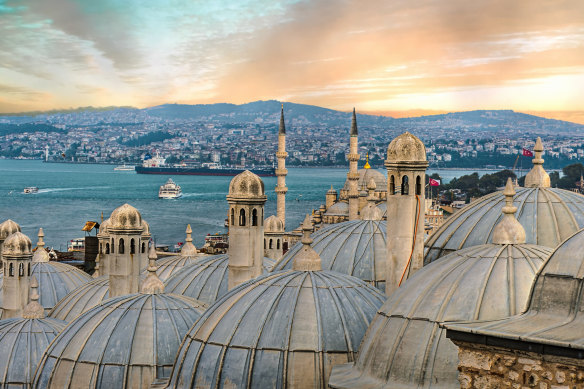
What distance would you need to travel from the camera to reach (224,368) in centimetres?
1823

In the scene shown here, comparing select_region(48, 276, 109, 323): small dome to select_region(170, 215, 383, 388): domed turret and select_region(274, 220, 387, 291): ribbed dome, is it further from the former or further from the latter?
select_region(170, 215, 383, 388): domed turret

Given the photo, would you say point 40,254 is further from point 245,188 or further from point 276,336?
point 276,336

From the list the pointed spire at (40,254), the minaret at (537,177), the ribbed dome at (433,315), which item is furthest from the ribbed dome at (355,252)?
the pointed spire at (40,254)

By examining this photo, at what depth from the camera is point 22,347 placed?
28.1 metres

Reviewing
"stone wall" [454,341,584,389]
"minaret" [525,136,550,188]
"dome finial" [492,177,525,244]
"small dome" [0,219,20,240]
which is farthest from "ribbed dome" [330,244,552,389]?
"small dome" [0,219,20,240]

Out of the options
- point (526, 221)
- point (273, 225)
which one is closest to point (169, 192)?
point (273, 225)

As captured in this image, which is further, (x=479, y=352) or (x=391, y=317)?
(x=391, y=317)

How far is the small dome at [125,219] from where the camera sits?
29766 mm

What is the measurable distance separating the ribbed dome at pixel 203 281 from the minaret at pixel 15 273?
25.2 ft

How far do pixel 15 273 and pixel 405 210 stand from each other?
20627mm

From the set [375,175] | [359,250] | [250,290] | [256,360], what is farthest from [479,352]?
[375,175]

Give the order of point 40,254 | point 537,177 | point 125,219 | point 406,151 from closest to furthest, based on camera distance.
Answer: point 406,151 → point 537,177 → point 125,219 → point 40,254

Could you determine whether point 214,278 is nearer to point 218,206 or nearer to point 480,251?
point 480,251

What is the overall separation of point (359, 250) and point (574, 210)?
7457 mm
